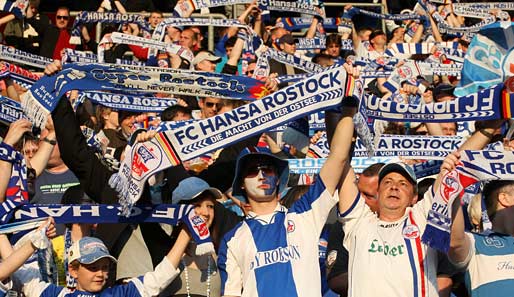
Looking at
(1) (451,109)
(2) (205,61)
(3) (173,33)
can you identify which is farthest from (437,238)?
(3) (173,33)

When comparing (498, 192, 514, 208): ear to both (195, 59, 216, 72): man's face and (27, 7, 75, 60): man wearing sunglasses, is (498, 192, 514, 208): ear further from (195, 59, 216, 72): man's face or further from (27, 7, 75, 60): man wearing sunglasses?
(27, 7, 75, 60): man wearing sunglasses

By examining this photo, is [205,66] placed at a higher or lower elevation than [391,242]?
higher

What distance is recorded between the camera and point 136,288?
26.2ft

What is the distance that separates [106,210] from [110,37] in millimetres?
5357

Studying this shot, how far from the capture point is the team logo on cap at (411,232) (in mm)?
7613

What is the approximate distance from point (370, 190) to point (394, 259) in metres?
1.10

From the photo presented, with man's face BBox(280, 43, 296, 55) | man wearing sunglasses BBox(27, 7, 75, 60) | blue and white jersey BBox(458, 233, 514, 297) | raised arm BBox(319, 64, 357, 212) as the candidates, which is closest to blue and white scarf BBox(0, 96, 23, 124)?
raised arm BBox(319, 64, 357, 212)

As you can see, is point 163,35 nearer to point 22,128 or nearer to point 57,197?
point 57,197

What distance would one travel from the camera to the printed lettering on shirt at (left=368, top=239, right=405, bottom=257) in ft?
24.8

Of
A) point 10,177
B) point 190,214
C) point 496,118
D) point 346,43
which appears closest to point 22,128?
point 10,177

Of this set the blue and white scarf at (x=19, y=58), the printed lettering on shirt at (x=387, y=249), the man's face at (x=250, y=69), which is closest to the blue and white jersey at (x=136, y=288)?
the printed lettering on shirt at (x=387, y=249)

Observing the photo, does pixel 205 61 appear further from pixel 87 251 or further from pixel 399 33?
pixel 87 251

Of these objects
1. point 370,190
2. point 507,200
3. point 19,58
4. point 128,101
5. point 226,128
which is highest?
point 19,58

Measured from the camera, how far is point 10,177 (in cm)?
816
